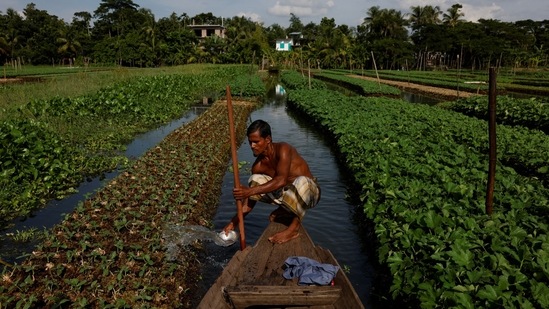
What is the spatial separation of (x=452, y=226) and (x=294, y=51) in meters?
70.2

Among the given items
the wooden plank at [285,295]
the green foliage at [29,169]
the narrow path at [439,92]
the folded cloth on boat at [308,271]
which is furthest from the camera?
the narrow path at [439,92]

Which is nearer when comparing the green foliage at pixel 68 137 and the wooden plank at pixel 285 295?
the wooden plank at pixel 285 295

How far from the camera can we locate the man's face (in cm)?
524

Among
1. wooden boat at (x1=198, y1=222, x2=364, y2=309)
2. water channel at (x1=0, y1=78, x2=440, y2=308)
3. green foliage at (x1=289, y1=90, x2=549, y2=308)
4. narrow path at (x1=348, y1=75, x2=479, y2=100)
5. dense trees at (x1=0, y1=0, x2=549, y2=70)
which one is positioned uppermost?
dense trees at (x1=0, y1=0, x2=549, y2=70)

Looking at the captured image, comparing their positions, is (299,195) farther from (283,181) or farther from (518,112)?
(518,112)

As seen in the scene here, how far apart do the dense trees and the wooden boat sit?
60.8 metres

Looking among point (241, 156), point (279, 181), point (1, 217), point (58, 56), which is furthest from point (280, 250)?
point (58, 56)

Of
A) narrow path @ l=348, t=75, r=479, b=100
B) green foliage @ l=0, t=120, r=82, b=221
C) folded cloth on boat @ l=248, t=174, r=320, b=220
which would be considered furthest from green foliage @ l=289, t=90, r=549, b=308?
narrow path @ l=348, t=75, r=479, b=100

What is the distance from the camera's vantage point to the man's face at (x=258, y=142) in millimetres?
5242

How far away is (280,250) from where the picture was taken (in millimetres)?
5125

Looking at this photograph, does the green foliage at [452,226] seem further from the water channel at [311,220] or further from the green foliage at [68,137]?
the green foliage at [68,137]

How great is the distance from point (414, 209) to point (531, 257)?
6.07ft

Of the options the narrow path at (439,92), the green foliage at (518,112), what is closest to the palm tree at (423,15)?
the narrow path at (439,92)

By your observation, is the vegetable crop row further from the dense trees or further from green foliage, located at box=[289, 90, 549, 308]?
the dense trees
